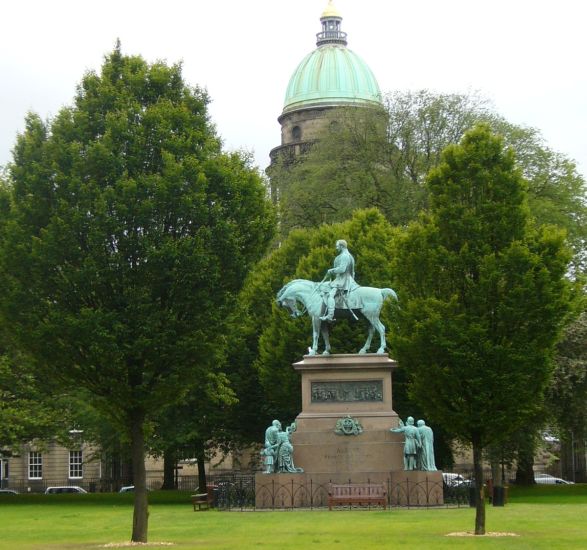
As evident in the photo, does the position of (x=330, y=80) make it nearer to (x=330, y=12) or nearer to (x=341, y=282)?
(x=330, y=12)

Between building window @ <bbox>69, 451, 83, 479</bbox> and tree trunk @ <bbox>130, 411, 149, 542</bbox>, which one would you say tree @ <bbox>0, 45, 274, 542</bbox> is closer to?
tree trunk @ <bbox>130, 411, 149, 542</bbox>

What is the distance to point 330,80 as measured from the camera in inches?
3597

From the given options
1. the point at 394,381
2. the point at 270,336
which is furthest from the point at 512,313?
the point at 270,336

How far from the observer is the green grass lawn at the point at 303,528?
23.0 meters

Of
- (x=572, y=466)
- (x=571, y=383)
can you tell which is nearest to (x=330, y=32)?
(x=572, y=466)

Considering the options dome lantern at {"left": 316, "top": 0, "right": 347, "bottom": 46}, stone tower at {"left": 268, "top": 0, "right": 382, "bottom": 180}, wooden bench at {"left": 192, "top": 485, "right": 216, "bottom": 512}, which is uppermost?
dome lantern at {"left": 316, "top": 0, "right": 347, "bottom": 46}

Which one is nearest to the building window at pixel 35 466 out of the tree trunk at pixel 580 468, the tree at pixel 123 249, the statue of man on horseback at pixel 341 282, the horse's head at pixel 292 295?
the tree trunk at pixel 580 468

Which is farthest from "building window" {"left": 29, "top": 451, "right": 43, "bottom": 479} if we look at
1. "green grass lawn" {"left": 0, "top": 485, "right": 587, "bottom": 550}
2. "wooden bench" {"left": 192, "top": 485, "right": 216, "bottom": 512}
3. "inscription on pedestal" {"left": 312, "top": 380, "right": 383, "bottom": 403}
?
"inscription on pedestal" {"left": 312, "top": 380, "right": 383, "bottom": 403}

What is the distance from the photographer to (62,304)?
2433 cm

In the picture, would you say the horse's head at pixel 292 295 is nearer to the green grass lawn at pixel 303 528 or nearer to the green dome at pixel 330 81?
the green grass lawn at pixel 303 528

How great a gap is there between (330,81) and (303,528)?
67.3 metres

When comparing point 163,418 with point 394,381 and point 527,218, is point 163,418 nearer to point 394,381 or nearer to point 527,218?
point 394,381

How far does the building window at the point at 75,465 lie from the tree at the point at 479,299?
61385 mm

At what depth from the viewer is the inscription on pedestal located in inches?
1474
